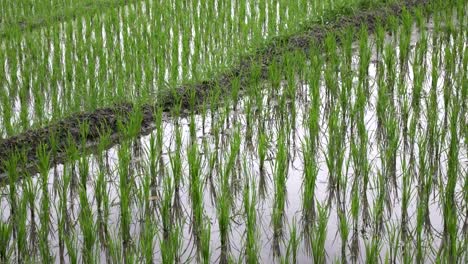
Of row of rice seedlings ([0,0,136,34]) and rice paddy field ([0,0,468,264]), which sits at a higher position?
row of rice seedlings ([0,0,136,34])

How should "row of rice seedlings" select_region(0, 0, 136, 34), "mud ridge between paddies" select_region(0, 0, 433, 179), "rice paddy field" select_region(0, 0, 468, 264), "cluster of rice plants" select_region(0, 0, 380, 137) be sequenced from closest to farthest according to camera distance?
"rice paddy field" select_region(0, 0, 468, 264) < "mud ridge between paddies" select_region(0, 0, 433, 179) < "cluster of rice plants" select_region(0, 0, 380, 137) < "row of rice seedlings" select_region(0, 0, 136, 34)

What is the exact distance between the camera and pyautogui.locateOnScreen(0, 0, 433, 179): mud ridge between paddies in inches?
A: 153

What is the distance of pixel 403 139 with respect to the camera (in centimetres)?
396

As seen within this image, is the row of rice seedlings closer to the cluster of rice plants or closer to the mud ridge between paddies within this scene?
the cluster of rice plants

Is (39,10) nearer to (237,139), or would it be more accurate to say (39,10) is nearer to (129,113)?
(129,113)

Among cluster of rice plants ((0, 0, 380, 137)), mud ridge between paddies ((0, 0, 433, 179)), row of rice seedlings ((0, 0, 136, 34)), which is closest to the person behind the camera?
mud ridge between paddies ((0, 0, 433, 179))

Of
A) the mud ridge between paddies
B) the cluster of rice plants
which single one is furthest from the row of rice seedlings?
the mud ridge between paddies

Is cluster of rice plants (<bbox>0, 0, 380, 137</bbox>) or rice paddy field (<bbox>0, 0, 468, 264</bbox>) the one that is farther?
cluster of rice plants (<bbox>0, 0, 380, 137</bbox>)

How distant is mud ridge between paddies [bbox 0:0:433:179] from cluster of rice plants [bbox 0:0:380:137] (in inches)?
4.4

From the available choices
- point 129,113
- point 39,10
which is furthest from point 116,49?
point 39,10

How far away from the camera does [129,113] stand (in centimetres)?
444

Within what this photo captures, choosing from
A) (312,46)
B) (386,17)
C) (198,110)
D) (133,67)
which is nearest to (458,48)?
(312,46)

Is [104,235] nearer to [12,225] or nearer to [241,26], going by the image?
[12,225]

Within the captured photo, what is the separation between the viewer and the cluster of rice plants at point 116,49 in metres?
4.77
